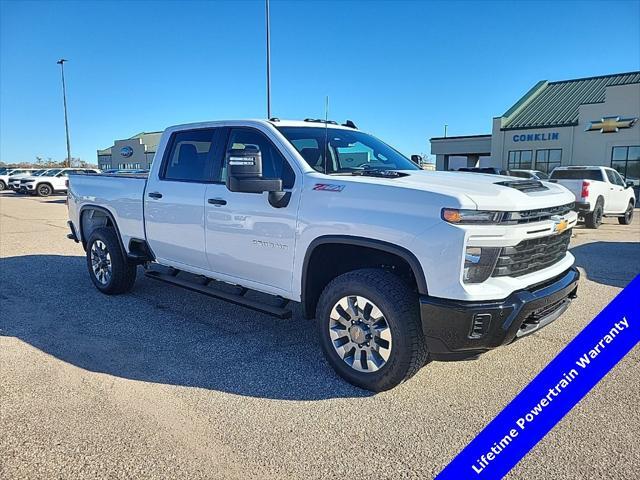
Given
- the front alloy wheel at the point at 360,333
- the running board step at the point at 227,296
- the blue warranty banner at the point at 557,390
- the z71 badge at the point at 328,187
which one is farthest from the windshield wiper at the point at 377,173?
the blue warranty banner at the point at 557,390

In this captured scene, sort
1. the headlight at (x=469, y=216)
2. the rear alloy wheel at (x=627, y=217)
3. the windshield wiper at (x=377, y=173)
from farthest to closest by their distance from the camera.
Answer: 1. the rear alloy wheel at (x=627, y=217)
2. the windshield wiper at (x=377, y=173)
3. the headlight at (x=469, y=216)

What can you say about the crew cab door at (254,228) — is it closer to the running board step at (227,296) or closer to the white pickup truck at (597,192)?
the running board step at (227,296)

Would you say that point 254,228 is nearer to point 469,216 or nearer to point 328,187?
point 328,187

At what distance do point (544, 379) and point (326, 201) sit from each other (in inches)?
100

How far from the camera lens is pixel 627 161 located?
28641 mm

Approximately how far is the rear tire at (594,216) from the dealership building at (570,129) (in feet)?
57.8

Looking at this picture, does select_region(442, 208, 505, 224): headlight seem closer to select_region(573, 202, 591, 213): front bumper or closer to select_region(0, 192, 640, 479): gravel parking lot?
select_region(0, 192, 640, 479): gravel parking lot

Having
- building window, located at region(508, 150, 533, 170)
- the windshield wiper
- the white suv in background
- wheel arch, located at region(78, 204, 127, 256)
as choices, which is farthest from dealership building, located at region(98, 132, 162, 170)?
the windshield wiper

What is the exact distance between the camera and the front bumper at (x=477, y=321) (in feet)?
10.1

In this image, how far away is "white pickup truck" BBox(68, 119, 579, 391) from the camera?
311 cm

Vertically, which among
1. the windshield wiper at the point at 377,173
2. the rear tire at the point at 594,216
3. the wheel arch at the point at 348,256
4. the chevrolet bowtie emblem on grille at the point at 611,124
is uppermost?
the chevrolet bowtie emblem on grille at the point at 611,124

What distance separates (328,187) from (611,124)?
1203 inches

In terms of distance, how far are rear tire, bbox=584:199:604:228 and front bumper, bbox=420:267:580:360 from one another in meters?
11.7

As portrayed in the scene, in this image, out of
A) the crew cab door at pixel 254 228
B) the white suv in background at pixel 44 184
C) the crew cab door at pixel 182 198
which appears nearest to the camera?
the crew cab door at pixel 254 228
